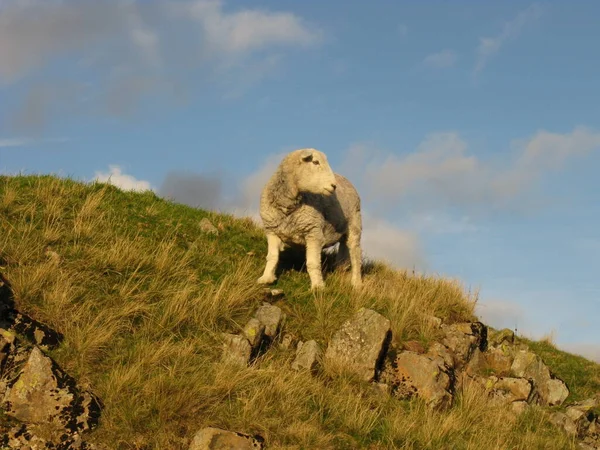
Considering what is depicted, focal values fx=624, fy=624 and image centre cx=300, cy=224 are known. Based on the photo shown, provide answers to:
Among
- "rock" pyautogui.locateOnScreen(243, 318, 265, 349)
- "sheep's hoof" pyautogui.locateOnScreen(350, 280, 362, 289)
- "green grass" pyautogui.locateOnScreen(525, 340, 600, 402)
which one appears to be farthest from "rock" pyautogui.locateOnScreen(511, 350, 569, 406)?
"rock" pyautogui.locateOnScreen(243, 318, 265, 349)

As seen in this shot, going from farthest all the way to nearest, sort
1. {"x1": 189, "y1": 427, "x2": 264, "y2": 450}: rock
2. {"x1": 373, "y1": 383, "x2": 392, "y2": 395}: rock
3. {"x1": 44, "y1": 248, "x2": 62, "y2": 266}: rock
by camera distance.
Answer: {"x1": 44, "y1": 248, "x2": 62, "y2": 266}: rock, {"x1": 373, "y1": 383, "x2": 392, "y2": 395}: rock, {"x1": 189, "y1": 427, "x2": 264, "y2": 450}: rock

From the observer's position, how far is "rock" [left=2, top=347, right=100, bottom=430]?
729cm

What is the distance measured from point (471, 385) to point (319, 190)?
4.21m

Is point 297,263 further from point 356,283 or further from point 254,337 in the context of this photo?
point 254,337

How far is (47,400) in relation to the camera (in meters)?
7.39

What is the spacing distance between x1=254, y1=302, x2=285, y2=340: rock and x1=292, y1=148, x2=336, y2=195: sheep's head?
2156 mm

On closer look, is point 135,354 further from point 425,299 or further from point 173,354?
point 425,299

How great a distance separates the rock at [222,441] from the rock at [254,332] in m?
2.47

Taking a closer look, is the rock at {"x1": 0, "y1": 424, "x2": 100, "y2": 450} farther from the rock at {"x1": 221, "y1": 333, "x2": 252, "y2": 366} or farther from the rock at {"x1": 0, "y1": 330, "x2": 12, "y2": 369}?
the rock at {"x1": 221, "y1": 333, "x2": 252, "y2": 366}

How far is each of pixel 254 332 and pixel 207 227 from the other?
17.3 ft

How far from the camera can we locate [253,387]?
26.8ft

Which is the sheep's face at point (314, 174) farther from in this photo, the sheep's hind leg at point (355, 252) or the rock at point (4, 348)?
the rock at point (4, 348)

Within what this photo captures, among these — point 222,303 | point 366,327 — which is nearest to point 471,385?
point 366,327

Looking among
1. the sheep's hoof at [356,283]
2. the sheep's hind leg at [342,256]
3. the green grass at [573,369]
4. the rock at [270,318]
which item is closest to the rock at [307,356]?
the rock at [270,318]
